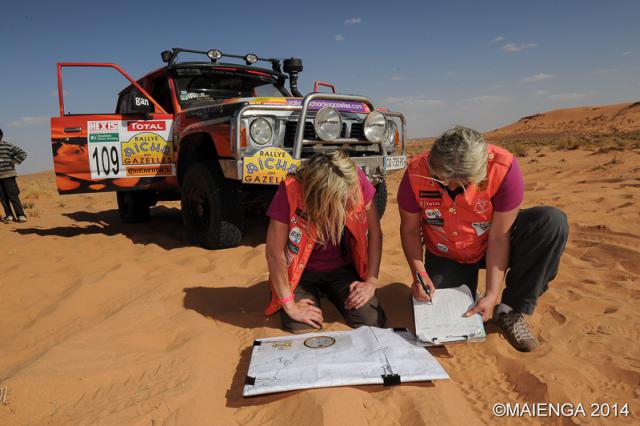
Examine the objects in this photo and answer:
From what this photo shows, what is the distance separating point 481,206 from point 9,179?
750cm

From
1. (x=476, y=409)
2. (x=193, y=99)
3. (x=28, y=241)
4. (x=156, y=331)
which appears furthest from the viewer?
(x=28, y=241)

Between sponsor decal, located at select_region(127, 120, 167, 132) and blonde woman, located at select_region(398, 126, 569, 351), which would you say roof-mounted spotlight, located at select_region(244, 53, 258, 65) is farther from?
blonde woman, located at select_region(398, 126, 569, 351)

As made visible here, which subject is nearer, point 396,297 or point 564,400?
point 564,400

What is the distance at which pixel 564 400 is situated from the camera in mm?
1788

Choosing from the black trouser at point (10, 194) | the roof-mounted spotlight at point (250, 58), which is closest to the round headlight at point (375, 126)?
the roof-mounted spotlight at point (250, 58)

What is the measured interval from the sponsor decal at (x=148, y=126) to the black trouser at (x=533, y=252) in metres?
3.70

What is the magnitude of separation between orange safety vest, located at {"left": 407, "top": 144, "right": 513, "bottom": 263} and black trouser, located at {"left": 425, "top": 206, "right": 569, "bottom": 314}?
0.63ft

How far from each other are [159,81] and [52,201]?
22.2ft

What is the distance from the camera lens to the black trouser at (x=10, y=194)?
6957 mm

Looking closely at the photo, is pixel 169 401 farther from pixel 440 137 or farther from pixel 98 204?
pixel 98 204

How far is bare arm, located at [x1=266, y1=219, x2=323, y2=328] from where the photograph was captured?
2.46 m

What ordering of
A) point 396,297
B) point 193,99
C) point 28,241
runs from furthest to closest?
point 28,241
point 193,99
point 396,297

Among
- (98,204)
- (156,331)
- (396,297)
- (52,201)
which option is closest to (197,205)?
(156,331)

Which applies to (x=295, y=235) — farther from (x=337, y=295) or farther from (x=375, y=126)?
(x=375, y=126)
